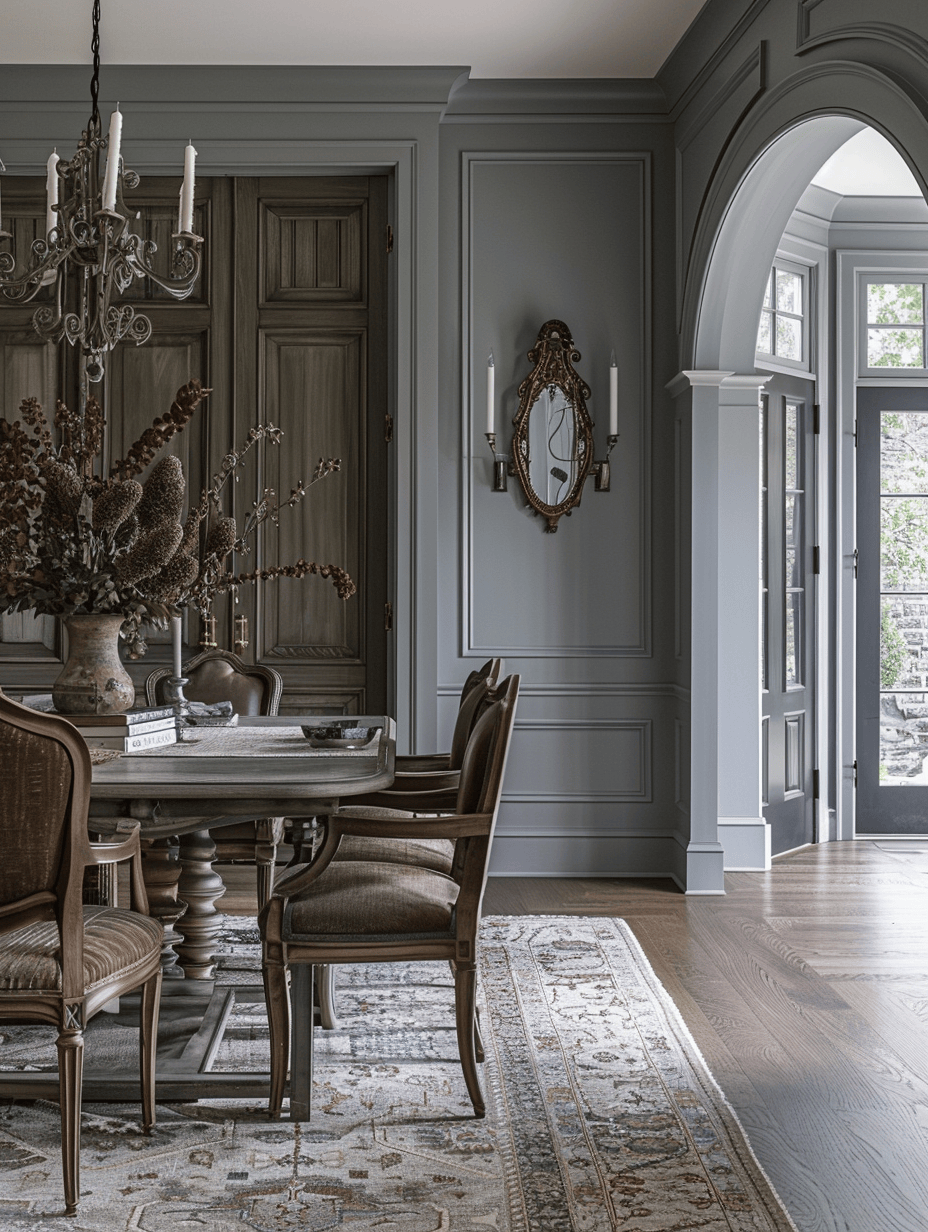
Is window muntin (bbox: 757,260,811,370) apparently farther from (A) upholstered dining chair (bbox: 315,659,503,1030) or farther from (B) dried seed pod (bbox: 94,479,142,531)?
(B) dried seed pod (bbox: 94,479,142,531)

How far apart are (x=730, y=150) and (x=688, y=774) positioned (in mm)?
2262

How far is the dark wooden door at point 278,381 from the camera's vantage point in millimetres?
4578

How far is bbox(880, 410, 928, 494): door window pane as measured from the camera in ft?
18.2

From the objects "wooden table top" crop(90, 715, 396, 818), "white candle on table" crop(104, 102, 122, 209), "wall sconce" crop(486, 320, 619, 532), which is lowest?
"wooden table top" crop(90, 715, 396, 818)

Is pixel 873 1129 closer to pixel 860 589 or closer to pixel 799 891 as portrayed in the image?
pixel 799 891

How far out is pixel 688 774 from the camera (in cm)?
443

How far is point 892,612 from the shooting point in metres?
5.55

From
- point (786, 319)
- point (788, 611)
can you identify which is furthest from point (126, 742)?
point (786, 319)

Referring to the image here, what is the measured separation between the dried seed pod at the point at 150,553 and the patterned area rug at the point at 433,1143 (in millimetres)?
1134

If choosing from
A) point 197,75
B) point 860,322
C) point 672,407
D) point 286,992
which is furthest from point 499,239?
point 286,992

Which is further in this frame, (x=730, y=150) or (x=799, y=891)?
(x=799, y=891)

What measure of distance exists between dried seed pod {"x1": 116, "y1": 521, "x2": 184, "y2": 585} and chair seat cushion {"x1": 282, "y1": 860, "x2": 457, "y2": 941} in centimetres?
78

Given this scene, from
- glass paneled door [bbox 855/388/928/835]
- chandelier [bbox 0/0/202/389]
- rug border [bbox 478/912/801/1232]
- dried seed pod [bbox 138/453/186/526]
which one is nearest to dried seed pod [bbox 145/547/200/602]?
dried seed pod [bbox 138/453/186/526]

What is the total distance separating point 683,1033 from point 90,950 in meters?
1.55
